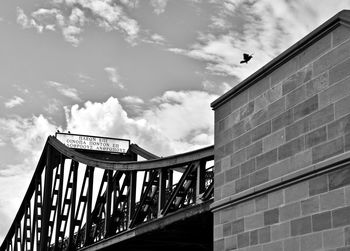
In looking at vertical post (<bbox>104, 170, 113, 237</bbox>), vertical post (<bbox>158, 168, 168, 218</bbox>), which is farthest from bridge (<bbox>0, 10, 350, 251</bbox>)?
vertical post (<bbox>104, 170, 113, 237</bbox>)

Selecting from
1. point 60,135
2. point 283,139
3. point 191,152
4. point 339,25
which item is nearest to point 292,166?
point 283,139

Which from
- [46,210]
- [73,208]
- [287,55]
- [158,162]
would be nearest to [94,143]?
[46,210]

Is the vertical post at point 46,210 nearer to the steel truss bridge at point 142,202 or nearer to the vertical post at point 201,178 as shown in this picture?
the steel truss bridge at point 142,202

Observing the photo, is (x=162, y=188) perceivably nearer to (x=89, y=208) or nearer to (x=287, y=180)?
(x=89, y=208)

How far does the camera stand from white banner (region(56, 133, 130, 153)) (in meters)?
67.8

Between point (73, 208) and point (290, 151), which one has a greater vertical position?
point (73, 208)

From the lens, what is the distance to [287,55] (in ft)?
55.9

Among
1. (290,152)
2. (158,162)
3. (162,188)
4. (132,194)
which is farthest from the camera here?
(132,194)

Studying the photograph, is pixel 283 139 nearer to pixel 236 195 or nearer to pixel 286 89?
pixel 286 89

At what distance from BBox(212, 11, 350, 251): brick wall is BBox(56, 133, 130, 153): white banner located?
48.0 m

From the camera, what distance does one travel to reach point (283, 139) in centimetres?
1664

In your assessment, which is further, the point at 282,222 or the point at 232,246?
the point at 232,246

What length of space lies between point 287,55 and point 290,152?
2262 millimetres

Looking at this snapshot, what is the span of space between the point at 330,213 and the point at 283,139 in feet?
7.88
